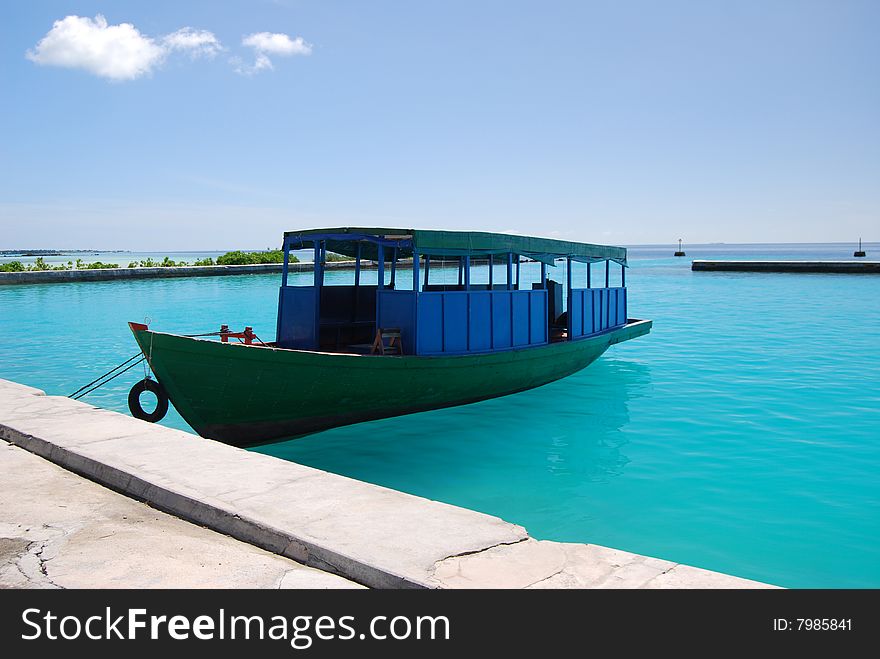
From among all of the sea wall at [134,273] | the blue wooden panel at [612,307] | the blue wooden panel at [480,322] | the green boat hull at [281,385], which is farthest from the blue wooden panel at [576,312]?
the sea wall at [134,273]

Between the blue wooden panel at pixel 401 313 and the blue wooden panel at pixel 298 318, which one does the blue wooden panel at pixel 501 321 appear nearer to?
the blue wooden panel at pixel 401 313

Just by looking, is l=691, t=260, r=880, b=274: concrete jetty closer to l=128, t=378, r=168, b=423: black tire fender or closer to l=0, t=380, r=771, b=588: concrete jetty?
l=128, t=378, r=168, b=423: black tire fender

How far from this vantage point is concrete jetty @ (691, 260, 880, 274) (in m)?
62.8

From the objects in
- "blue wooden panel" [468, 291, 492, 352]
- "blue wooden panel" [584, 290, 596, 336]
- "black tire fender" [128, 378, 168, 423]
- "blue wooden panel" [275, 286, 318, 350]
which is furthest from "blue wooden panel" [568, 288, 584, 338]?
"black tire fender" [128, 378, 168, 423]

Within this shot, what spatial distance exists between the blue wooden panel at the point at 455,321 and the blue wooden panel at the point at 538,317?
193 cm

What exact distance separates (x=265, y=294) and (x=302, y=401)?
127ft

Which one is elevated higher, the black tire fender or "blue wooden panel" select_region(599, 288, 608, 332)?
"blue wooden panel" select_region(599, 288, 608, 332)

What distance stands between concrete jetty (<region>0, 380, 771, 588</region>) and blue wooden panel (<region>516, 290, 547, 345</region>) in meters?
7.65

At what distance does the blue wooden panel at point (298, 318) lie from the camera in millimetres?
11516

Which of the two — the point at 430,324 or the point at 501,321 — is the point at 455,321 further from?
the point at 501,321

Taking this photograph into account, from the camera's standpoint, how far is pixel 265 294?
4709cm

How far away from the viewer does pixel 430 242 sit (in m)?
10.8

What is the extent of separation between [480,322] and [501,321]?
0.59 meters

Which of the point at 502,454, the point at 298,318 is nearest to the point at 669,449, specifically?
the point at 502,454
